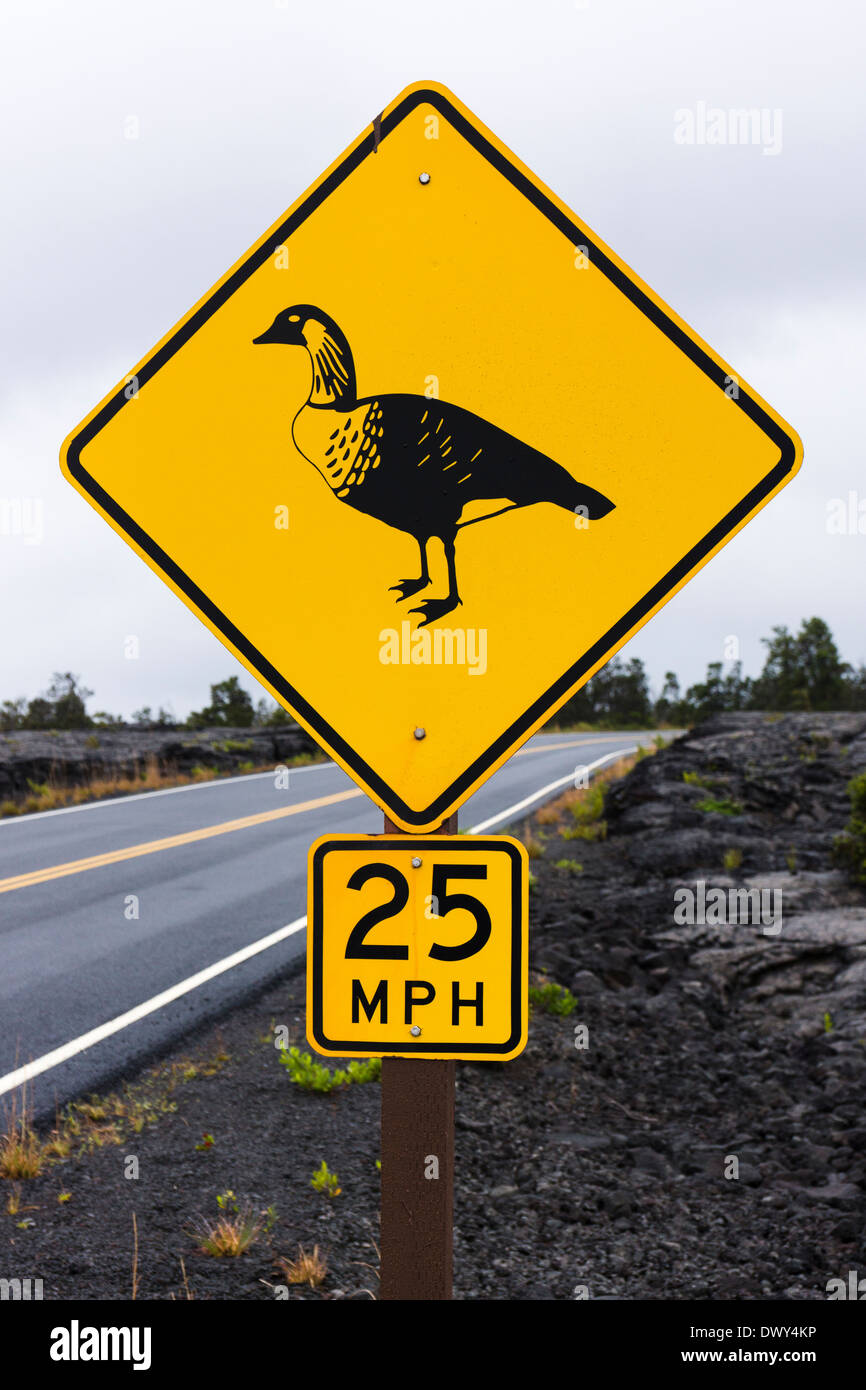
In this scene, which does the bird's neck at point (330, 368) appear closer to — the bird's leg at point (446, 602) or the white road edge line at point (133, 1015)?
the bird's leg at point (446, 602)

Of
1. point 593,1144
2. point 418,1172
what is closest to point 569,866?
point 593,1144

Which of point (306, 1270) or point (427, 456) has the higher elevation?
point (427, 456)

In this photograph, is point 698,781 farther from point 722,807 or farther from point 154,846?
point 154,846

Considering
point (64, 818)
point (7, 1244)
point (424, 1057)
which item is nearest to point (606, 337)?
point (424, 1057)

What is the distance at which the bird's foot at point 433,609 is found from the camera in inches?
64.9

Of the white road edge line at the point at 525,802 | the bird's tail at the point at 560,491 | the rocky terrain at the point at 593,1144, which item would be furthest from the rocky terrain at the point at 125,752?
the bird's tail at the point at 560,491

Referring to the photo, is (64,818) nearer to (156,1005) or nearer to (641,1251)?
(156,1005)

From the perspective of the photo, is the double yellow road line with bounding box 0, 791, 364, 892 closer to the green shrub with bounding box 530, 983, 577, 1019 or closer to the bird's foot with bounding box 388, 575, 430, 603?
the green shrub with bounding box 530, 983, 577, 1019

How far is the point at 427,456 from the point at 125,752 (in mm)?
19144

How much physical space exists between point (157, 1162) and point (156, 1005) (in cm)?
212

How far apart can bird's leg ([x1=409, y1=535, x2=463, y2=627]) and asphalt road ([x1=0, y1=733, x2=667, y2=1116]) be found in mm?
4040

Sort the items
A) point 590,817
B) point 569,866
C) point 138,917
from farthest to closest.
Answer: point 590,817
point 569,866
point 138,917

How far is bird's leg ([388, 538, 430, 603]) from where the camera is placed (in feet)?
5.41

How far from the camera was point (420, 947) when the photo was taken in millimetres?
1656
